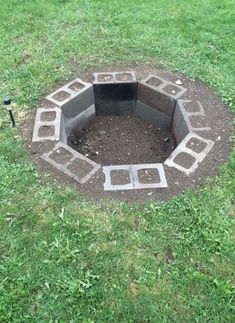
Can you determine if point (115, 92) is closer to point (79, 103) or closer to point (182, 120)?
point (79, 103)

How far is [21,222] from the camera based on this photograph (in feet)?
10.2

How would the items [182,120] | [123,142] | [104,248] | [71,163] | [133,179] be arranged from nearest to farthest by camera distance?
[104,248]
[133,179]
[71,163]
[182,120]
[123,142]

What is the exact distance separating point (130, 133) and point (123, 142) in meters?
0.19

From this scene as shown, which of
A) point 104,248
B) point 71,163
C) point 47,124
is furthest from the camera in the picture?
point 47,124

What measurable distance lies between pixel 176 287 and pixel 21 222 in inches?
52.4

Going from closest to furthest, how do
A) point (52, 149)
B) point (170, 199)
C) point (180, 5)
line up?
point (170, 199), point (52, 149), point (180, 5)

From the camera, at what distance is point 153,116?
180 inches

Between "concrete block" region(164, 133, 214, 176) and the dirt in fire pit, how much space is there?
40 cm

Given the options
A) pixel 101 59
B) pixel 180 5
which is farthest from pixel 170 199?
pixel 180 5

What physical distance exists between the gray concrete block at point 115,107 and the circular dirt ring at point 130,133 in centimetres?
1

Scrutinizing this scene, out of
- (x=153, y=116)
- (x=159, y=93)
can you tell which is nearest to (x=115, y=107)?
(x=153, y=116)

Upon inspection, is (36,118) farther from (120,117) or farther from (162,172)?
(162,172)

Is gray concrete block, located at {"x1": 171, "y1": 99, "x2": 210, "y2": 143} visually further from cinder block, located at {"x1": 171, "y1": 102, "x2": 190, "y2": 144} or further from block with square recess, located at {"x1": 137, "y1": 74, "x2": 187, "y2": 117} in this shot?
block with square recess, located at {"x1": 137, "y1": 74, "x2": 187, "y2": 117}

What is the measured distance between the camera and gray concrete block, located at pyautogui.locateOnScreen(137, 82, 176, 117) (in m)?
4.37
